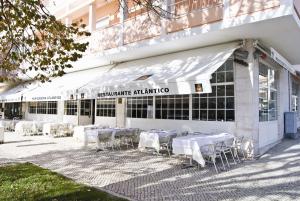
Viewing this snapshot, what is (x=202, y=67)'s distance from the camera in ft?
42.2

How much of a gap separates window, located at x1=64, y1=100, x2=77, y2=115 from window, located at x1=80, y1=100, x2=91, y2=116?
0.75m

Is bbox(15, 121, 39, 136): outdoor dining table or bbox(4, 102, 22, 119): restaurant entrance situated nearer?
bbox(15, 121, 39, 136): outdoor dining table

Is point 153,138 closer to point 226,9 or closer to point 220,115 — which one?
point 220,115

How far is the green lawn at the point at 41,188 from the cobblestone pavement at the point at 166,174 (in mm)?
573

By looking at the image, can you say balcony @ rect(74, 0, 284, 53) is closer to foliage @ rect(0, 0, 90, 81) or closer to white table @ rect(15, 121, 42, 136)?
foliage @ rect(0, 0, 90, 81)

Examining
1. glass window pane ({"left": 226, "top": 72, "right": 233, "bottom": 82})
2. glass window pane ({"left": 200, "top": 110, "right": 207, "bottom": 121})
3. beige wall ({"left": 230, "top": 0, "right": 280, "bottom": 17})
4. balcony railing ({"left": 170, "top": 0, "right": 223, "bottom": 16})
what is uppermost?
balcony railing ({"left": 170, "top": 0, "right": 223, "bottom": 16})

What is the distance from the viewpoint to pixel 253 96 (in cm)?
1373

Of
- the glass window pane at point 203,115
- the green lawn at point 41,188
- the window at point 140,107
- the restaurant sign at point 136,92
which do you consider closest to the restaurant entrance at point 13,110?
the window at point 140,107

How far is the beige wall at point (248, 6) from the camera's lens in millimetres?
11461

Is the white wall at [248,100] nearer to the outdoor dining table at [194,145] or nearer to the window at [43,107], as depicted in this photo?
the outdoor dining table at [194,145]

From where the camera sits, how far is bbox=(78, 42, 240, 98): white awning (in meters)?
11.8

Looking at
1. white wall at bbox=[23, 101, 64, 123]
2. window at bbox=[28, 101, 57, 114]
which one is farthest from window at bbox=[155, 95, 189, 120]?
window at bbox=[28, 101, 57, 114]

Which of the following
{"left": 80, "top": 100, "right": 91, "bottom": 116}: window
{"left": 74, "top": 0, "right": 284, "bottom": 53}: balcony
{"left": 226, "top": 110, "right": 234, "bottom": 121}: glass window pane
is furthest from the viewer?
{"left": 80, "top": 100, "right": 91, "bottom": 116}: window

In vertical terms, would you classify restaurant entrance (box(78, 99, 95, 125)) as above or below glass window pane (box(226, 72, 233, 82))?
below
